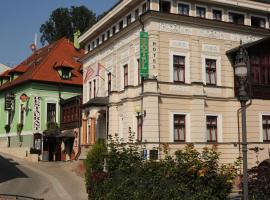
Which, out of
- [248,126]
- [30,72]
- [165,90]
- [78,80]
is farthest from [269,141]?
[30,72]

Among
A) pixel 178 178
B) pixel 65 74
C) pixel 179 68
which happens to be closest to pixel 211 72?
pixel 179 68

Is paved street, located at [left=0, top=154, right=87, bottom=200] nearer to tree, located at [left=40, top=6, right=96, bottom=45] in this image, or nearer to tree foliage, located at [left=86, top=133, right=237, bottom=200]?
tree foliage, located at [left=86, top=133, right=237, bottom=200]

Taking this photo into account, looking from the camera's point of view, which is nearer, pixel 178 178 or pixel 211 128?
pixel 178 178

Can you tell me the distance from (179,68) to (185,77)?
2.28 ft

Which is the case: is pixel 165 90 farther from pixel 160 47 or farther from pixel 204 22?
pixel 204 22

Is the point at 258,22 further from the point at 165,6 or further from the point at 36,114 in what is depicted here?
the point at 36,114

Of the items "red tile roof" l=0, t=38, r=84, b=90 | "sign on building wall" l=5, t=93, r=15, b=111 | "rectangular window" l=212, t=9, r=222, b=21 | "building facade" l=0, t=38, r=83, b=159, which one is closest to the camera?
"rectangular window" l=212, t=9, r=222, b=21

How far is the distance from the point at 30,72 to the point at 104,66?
16.4 meters

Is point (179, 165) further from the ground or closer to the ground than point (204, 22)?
closer to the ground

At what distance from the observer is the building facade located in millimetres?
44344

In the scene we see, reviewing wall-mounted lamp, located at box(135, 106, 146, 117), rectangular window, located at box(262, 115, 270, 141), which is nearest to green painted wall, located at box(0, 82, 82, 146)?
wall-mounted lamp, located at box(135, 106, 146, 117)

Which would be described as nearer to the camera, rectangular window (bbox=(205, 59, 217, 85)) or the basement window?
the basement window

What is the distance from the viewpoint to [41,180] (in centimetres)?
2883

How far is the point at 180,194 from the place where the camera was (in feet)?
38.4
